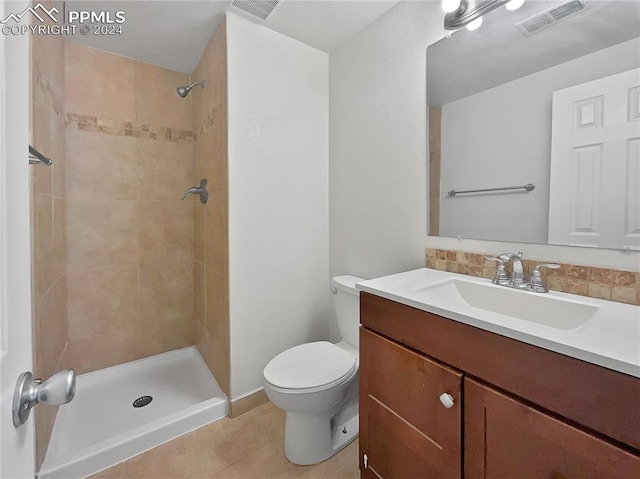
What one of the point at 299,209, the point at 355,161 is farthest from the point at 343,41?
the point at 299,209

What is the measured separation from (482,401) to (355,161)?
4.49ft

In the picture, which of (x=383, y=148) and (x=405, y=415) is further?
(x=383, y=148)

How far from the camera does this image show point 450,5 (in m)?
1.20

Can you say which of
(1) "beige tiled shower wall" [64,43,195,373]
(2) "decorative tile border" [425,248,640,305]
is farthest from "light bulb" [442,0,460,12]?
(1) "beige tiled shower wall" [64,43,195,373]

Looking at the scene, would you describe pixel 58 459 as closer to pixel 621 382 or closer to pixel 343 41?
pixel 621 382

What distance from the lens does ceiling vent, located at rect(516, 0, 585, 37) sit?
0.96m

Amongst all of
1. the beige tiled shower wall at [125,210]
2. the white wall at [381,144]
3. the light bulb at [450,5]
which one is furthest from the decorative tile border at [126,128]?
the light bulb at [450,5]

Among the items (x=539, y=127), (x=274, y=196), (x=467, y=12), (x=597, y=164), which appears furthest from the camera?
(x=274, y=196)

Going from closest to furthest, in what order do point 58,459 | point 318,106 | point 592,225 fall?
point 592,225 → point 58,459 → point 318,106

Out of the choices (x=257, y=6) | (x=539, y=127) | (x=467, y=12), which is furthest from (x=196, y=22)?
(x=539, y=127)

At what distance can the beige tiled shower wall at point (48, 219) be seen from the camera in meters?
1.15

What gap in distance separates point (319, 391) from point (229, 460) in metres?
0.59

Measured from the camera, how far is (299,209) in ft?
6.05

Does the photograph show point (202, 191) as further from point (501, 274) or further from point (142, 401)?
point (501, 274)
